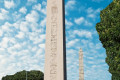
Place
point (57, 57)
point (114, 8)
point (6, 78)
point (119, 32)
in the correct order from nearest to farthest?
1. point (57, 57)
2. point (119, 32)
3. point (114, 8)
4. point (6, 78)

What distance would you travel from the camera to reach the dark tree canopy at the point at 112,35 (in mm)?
10977

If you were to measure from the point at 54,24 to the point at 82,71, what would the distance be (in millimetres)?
15113

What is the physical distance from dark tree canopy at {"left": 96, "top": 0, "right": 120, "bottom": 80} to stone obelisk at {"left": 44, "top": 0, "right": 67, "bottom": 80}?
11.6 ft

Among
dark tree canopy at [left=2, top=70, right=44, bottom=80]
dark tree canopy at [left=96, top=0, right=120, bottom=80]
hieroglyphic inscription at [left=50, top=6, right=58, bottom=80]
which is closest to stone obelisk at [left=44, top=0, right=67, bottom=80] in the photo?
hieroglyphic inscription at [left=50, top=6, right=58, bottom=80]

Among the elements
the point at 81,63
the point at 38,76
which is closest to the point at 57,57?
the point at 81,63

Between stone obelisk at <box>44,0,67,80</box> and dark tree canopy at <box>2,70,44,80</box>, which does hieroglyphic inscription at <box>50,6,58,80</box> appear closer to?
stone obelisk at <box>44,0,67,80</box>

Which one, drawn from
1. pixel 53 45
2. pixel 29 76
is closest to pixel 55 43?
pixel 53 45

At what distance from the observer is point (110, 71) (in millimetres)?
11312

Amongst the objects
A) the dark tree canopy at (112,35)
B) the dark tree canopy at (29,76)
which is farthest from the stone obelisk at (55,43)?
the dark tree canopy at (29,76)

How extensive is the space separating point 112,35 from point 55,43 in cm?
418

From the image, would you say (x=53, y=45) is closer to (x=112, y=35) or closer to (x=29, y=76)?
(x=112, y=35)

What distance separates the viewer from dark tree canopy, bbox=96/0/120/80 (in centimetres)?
1098

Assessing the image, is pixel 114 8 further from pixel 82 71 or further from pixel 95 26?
pixel 82 71

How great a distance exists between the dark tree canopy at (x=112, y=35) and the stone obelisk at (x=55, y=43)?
3546 millimetres
